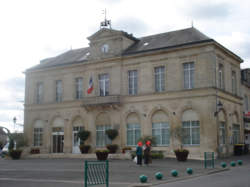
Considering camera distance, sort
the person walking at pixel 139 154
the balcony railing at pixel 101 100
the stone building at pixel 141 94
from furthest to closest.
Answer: the balcony railing at pixel 101 100, the stone building at pixel 141 94, the person walking at pixel 139 154

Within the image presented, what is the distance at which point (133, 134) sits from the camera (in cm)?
3494

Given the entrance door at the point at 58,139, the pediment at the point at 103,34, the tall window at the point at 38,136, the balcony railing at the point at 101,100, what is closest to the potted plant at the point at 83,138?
the balcony railing at the point at 101,100

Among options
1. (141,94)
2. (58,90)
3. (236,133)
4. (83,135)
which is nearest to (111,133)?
(83,135)

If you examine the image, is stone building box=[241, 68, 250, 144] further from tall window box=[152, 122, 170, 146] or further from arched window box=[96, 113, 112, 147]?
arched window box=[96, 113, 112, 147]

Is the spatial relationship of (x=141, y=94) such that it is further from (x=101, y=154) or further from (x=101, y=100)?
Answer: (x=101, y=154)

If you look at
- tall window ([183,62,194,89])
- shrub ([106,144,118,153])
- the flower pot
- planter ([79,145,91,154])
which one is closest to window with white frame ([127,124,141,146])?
shrub ([106,144,118,153])

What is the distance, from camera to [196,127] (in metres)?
31.5

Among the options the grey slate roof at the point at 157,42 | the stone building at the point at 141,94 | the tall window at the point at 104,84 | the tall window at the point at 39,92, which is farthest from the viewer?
the tall window at the point at 39,92

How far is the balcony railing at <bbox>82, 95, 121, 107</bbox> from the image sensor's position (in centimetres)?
3541

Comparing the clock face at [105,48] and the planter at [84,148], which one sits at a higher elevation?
the clock face at [105,48]

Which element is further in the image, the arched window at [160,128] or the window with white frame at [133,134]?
the window with white frame at [133,134]

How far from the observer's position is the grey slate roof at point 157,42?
33.5m

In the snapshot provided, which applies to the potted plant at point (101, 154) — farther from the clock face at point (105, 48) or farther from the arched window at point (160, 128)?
the clock face at point (105, 48)

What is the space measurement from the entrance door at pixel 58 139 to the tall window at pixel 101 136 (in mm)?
4826
